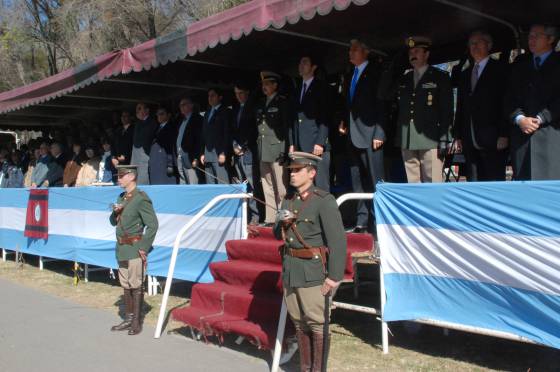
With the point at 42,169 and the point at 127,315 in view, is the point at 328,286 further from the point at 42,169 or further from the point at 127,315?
the point at 42,169

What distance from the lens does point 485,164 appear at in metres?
5.40

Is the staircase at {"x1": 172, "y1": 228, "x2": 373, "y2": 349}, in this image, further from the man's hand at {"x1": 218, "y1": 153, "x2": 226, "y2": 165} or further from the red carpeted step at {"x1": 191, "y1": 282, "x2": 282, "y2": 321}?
the man's hand at {"x1": 218, "y1": 153, "x2": 226, "y2": 165}

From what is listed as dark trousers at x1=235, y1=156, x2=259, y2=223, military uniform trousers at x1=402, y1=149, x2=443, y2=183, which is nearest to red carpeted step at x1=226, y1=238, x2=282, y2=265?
dark trousers at x1=235, y1=156, x2=259, y2=223

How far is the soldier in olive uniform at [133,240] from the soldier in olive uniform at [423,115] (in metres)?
2.82

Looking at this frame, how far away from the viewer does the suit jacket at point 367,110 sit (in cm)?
599

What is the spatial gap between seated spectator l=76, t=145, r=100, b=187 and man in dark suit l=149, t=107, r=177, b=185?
2282 millimetres

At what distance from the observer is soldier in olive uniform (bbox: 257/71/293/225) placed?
6867mm

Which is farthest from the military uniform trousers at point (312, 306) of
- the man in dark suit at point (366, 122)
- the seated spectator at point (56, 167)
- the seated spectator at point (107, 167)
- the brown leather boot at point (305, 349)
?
the seated spectator at point (56, 167)

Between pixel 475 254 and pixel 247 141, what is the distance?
13.0ft

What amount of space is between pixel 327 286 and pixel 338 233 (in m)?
0.40

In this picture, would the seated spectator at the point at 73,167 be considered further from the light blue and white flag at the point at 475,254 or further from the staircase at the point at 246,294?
the light blue and white flag at the point at 475,254

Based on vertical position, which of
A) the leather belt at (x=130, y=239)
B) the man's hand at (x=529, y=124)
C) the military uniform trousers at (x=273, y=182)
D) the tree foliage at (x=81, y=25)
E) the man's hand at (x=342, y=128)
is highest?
the tree foliage at (x=81, y=25)

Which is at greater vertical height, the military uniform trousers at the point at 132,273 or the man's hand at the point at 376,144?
the man's hand at the point at 376,144

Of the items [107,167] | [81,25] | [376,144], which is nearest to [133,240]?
[376,144]
